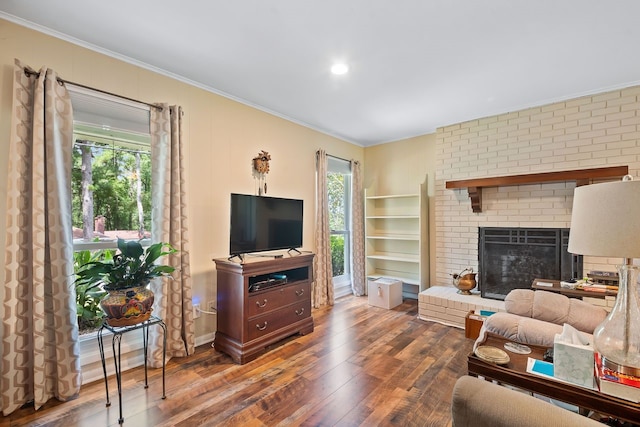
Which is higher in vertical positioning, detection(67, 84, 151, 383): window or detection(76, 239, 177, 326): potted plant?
detection(67, 84, 151, 383): window

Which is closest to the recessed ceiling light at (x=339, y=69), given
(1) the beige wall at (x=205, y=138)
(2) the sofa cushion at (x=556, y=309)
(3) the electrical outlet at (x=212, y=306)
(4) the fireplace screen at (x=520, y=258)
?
(1) the beige wall at (x=205, y=138)

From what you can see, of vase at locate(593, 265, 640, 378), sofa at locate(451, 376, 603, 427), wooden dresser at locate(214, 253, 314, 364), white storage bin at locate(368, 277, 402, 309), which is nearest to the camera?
sofa at locate(451, 376, 603, 427)

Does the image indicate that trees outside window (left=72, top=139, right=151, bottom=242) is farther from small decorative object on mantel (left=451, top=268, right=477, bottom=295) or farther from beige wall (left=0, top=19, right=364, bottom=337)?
small decorative object on mantel (left=451, top=268, right=477, bottom=295)

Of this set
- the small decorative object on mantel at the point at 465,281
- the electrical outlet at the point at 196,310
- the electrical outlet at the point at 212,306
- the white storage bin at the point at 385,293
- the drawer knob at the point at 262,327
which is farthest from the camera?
the white storage bin at the point at 385,293

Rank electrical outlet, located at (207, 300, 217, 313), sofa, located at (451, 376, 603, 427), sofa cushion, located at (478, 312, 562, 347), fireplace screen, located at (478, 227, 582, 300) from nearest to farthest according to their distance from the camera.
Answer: sofa, located at (451, 376, 603, 427) → sofa cushion, located at (478, 312, 562, 347) → electrical outlet, located at (207, 300, 217, 313) → fireplace screen, located at (478, 227, 582, 300)

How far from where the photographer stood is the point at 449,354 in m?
2.68

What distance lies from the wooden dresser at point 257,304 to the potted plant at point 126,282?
765mm

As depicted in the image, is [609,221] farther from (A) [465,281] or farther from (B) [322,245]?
(B) [322,245]

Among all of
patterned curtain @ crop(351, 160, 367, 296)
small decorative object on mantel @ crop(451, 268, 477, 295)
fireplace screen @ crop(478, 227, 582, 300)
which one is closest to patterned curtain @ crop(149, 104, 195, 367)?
patterned curtain @ crop(351, 160, 367, 296)

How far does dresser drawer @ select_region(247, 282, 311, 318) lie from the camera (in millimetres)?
2658

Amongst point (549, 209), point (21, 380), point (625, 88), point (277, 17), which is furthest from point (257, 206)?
point (625, 88)

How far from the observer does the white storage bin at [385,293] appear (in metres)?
4.01

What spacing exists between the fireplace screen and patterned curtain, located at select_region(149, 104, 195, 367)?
3.28 meters

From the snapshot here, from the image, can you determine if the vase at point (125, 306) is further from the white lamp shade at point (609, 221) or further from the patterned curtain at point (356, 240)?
the patterned curtain at point (356, 240)
